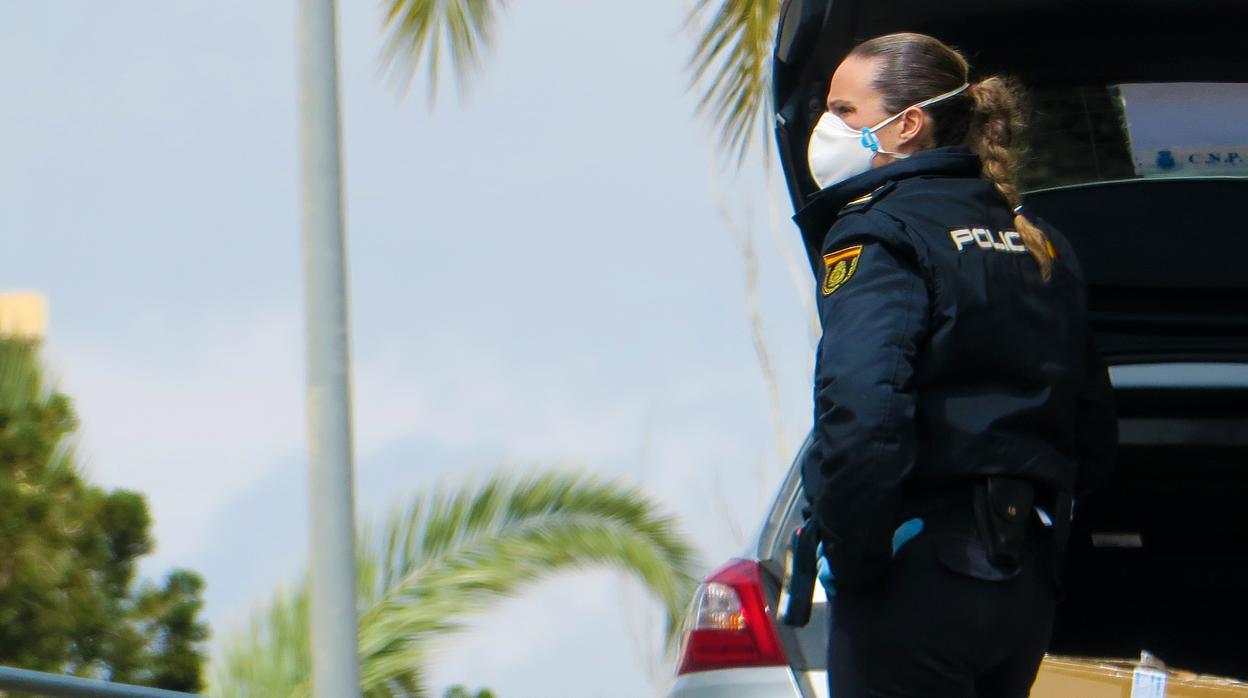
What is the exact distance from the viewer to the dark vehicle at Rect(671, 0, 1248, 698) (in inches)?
114

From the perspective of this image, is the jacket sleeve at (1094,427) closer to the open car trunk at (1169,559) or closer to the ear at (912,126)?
the ear at (912,126)

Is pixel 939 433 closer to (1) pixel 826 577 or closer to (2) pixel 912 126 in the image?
(1) pixel 826 577

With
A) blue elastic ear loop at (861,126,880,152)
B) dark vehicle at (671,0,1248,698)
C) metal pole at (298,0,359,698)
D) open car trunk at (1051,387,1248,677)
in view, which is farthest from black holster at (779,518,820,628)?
metal pole at (298,0,359,698)

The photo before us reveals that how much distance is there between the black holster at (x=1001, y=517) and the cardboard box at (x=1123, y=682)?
1.69 ft

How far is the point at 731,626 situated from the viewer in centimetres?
297

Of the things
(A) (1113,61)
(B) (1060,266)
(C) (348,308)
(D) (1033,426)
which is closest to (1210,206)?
(A) (1113,61)

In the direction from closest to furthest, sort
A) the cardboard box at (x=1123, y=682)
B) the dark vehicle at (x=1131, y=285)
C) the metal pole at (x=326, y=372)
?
the cardboard box at (x=1123, y=682) < the dark vehicle at (x=1131, y=285) < the metal pole at (x=326, y=372)

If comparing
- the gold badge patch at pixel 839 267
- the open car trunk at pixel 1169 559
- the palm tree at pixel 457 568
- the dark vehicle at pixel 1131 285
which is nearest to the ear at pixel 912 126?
the gold badge patch at pixel 839 267

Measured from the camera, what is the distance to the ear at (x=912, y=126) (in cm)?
247

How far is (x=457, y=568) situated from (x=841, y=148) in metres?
5.21

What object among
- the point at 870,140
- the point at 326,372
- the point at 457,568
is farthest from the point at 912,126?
the point at 457,568

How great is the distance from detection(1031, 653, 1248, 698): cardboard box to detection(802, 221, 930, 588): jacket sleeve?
664 millimetres

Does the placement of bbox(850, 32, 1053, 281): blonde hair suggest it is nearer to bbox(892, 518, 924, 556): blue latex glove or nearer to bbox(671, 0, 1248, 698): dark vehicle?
bbox(671, 0, 1248, 698): dark vehicle

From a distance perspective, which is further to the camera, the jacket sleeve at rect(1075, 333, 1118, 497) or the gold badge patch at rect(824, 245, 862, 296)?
the jacket sleeve at rect(1075, 333, 1118, 497)
